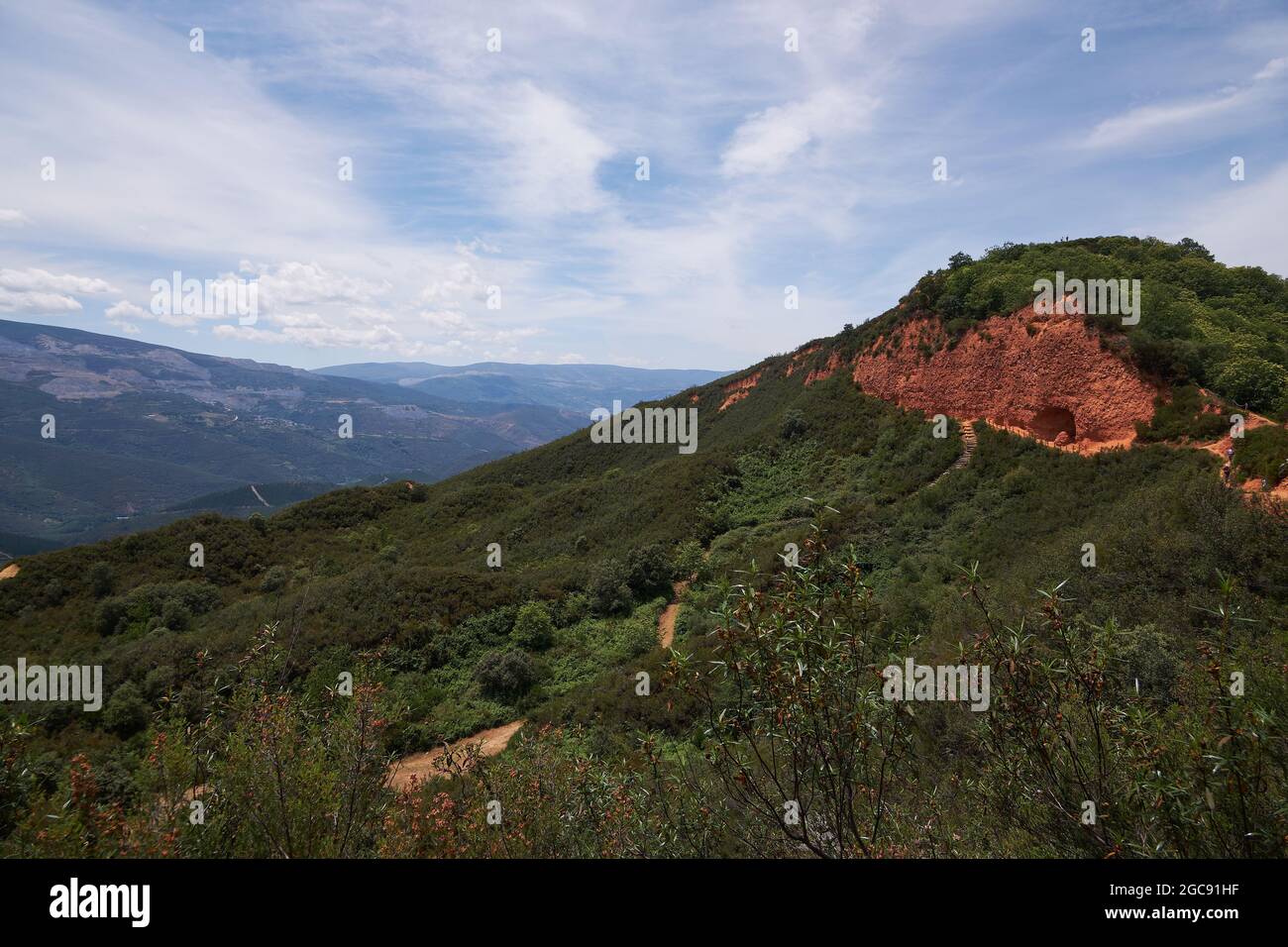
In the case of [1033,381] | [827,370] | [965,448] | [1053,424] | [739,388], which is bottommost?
[965,448]

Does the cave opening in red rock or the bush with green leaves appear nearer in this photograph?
the bush with green leaves

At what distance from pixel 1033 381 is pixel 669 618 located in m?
17.4

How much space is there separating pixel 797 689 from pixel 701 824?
2.18 metres

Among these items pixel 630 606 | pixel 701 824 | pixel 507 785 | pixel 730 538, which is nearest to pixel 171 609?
pixel 630 606

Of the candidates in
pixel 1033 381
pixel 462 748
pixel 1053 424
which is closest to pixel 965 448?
pixel 1053 424

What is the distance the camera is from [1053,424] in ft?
69.6

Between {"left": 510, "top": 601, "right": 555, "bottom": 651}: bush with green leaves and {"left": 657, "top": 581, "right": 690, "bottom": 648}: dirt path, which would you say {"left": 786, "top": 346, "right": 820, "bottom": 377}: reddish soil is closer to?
{"left": 657, "top": 581, "right": 690, "bottom": 648}: dirt path

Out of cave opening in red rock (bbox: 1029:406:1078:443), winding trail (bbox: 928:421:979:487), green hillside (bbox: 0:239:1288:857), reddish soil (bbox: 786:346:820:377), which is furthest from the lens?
reddish soil (bbox: 786:346:820:377)

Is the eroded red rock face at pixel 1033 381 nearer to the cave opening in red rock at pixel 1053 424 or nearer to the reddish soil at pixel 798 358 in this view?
the cave opening in red rock at pixel 1053 424

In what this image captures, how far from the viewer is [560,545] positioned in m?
31.5

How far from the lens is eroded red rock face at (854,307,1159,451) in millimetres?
18750

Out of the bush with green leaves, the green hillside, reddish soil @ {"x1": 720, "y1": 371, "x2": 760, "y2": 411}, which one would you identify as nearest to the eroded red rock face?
the green hillside

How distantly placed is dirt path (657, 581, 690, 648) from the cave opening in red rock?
15422 mm

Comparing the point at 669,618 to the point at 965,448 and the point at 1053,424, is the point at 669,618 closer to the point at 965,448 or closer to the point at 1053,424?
the point at 965,448
